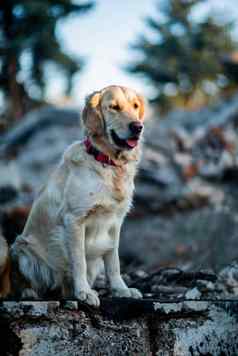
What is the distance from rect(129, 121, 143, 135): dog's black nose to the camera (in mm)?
4828

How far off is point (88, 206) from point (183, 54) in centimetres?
2759

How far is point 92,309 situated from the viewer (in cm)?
441

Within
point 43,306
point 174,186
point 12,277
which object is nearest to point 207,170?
point 174,186

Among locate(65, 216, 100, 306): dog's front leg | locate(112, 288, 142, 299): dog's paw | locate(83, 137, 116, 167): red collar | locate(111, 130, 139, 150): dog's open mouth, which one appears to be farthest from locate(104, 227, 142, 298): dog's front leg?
locate(111, 130, 139, 150): dog's open mouth

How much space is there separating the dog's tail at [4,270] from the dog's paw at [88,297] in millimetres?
763

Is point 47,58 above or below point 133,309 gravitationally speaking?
above

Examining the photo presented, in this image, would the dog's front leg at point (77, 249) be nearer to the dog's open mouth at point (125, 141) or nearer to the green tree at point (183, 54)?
the dog's open mouth at point (125, 141)

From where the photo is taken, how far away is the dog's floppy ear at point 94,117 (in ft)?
16.3

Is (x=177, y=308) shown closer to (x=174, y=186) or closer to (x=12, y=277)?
(x=12, y=277)

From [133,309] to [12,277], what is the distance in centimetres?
132

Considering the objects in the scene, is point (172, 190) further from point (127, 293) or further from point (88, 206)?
point (88, 206)

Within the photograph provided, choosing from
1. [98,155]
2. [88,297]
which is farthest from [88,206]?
[88,297]

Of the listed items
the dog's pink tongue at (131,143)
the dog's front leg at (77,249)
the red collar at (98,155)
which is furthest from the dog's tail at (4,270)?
the dog's pink tongue at (131,143)

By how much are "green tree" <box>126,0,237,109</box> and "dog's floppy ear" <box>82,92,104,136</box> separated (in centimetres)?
2541
